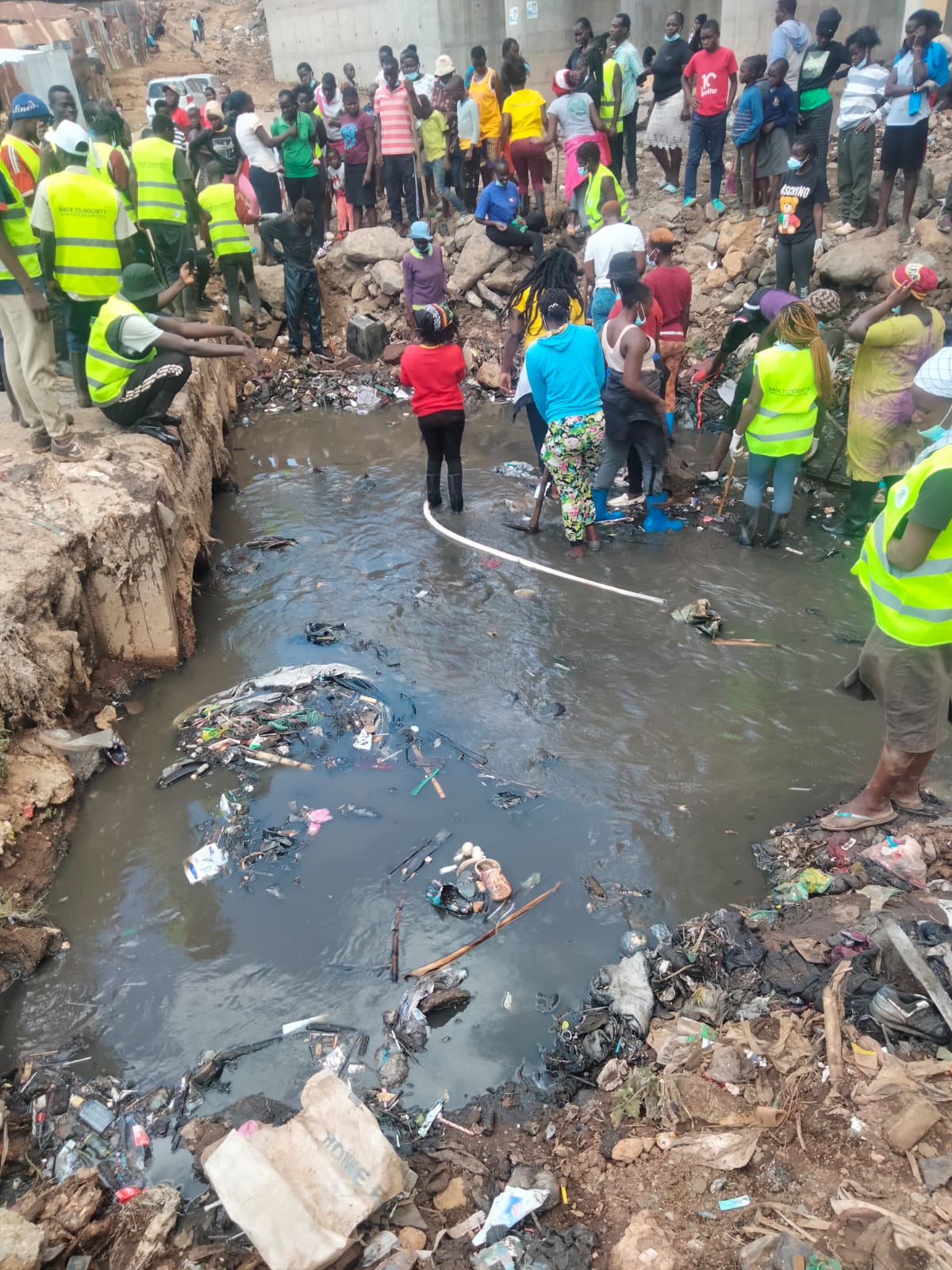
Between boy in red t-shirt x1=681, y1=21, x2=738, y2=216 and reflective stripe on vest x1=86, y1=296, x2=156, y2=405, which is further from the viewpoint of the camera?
boy in red t-shirt x1=681, y1=21, x2=738, y2=216

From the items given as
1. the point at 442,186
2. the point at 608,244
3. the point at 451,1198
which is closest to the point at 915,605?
the point at 451,1198

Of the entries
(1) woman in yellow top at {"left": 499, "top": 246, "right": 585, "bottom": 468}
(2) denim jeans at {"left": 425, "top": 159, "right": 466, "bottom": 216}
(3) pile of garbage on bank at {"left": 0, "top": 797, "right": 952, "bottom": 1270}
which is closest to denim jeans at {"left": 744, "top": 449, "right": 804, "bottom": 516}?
(1) woman in yellow top at {"left": 499, "top": 246, "right": 585, "bottom": 468}

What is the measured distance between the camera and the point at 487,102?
1203 cm

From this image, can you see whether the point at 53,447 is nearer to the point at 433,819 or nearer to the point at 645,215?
the point at 433,819

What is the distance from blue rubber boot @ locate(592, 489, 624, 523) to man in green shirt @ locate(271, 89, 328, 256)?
6.34 metres

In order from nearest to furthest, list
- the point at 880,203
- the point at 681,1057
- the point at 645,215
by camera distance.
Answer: the point at 681,1057
the point at 880,203
the point at 645,215

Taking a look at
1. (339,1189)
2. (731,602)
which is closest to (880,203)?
(731,602)

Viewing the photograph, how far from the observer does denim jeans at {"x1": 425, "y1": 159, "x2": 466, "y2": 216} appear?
1262 centimetres

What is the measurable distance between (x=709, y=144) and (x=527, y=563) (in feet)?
23.9

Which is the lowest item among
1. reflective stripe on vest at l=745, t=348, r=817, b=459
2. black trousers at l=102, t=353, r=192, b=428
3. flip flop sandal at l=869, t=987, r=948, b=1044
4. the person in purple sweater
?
flip flop sandal at l=869, t=987, r=948, b=1044

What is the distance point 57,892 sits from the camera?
424 centimetres

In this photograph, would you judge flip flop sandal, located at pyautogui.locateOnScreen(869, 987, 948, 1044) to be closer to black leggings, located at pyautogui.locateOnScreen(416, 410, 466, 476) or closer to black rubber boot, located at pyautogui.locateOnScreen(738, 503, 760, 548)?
black rubber boot, located at pyautogui.locateOnScreen(738, 503, 760, 548)

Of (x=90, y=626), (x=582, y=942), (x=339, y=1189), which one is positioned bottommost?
(x=582, y=942)

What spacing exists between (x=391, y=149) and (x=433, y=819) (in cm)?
1096
